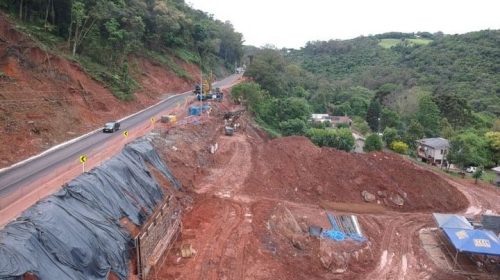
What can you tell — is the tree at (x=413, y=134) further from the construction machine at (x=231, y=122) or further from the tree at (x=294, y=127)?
the construction machine at (x=231, y=122)

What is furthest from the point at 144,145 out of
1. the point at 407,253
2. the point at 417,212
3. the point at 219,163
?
the point at 417,212

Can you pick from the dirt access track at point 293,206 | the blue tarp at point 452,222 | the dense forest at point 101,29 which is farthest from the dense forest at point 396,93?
the blue tarp at point 452,222

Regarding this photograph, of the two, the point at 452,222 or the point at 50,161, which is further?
the point at 50,161

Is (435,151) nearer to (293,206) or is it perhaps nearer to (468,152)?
(468,152)

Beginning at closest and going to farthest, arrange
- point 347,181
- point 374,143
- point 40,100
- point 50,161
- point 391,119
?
point 50,161, point 40,100, point 347,181, point 374,143, point 391,119

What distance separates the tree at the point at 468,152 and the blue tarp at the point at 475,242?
2384 centimetres

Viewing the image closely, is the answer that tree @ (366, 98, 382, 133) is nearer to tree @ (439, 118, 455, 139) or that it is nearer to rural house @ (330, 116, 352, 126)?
rural house @ (330, 116, 352, 126)

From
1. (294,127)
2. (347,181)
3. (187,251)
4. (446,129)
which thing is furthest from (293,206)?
(446,129)

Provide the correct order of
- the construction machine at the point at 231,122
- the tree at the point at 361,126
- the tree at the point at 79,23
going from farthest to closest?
the tree at the point at 361,126 → the construction machine at the point at 231,122 → the tree at the point at 79,23

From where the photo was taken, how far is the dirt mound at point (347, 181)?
86.3 feet

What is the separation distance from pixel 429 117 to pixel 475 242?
1570 inches

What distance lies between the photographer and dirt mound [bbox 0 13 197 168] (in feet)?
76.4

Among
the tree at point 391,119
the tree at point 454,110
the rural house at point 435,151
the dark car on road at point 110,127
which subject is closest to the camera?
the dark car on road at point 110,127

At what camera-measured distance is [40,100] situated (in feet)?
88.9
